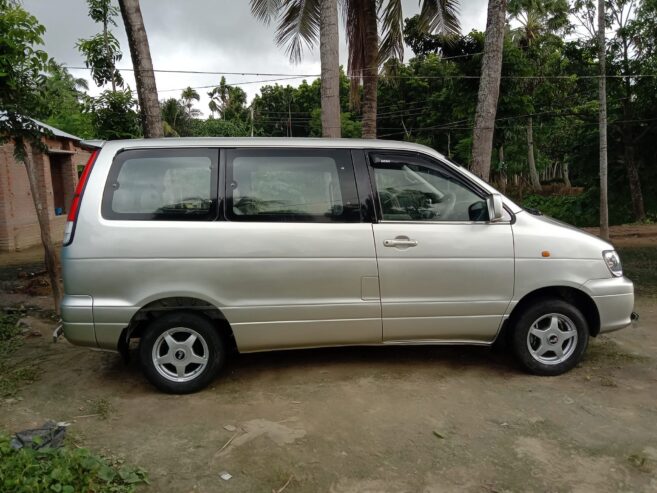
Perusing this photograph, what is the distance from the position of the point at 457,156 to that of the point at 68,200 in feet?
75.8

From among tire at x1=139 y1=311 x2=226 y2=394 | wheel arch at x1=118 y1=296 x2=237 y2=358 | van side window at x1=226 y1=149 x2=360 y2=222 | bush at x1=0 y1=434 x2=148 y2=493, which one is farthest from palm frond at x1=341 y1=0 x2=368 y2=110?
bush at x1=0 y1=434 x2=148 y2=493

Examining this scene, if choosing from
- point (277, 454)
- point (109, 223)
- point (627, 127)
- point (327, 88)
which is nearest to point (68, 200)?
point (327, 88)

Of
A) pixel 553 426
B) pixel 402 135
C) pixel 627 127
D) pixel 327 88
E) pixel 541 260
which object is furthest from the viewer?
pixel 402 135

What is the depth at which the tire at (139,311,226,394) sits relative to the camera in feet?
13.2

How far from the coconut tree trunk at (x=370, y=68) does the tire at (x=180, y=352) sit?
797 centimetres

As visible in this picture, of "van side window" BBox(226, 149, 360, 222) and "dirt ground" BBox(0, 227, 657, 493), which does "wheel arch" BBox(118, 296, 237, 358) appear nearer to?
"dirt ground" BBox(0, 227, 657, 493)

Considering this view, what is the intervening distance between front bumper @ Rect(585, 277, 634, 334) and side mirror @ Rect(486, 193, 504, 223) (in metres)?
0.90

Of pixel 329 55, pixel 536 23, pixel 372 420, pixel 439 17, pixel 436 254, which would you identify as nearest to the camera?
pixel 372 420

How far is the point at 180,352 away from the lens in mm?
4062

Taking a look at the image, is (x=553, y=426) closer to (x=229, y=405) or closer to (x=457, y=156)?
(x=229, y=405)

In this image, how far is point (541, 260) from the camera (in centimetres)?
420

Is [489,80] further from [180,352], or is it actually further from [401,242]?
[180,352]

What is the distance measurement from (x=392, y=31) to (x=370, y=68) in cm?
120

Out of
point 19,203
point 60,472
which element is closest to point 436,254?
point 60,472
